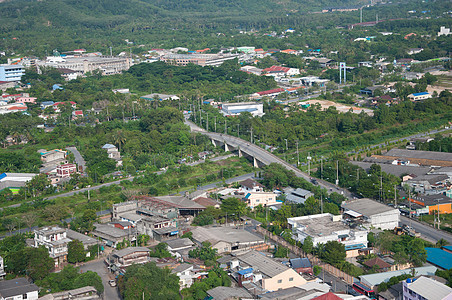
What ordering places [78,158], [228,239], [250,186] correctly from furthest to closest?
[78,158] → [250,186] → [228,239]

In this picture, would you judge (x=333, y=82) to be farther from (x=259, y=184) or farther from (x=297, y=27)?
(x=297, y=27)

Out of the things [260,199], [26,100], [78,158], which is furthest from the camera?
[26,100]

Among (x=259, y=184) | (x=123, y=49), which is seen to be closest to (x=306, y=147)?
(x=259, y=184)

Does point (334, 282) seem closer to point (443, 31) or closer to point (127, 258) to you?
point (127, 258)

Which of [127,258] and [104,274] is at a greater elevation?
[127,258]

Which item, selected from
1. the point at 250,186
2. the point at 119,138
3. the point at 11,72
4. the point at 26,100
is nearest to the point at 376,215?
the point at 250,186

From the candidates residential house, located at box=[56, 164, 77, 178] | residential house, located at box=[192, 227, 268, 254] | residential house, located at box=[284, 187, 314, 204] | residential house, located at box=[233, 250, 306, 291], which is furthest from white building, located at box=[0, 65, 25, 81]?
residential house, located at box=[233, 250, 306, 291]

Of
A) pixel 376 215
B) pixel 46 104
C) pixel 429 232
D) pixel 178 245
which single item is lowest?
pixel 429 232
